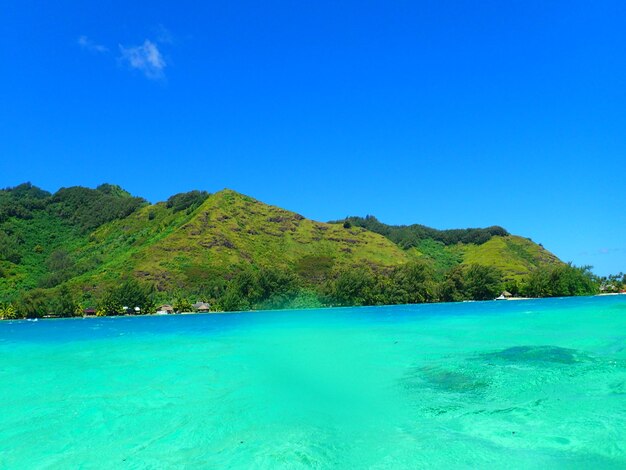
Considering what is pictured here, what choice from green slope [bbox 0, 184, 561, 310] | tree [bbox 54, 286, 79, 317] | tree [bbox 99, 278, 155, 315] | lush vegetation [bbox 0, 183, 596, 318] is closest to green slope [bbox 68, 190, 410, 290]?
green slope [bbox 0, 184, 561, 310]

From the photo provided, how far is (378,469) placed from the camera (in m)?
9.41

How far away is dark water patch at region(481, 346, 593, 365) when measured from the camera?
2009 cm

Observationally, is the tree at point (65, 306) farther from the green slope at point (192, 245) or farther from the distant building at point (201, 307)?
the distant building at point (201, 307)

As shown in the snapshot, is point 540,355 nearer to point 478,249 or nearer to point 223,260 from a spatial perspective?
point 223,260

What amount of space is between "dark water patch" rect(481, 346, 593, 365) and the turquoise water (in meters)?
0.08

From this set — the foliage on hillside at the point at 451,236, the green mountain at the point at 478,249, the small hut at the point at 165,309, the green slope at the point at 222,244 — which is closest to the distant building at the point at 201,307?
the small hut at the point at 165,309

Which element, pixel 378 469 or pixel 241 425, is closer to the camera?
pixel 378 469

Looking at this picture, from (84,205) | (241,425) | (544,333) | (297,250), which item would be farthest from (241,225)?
(241,425)

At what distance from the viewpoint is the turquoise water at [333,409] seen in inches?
405

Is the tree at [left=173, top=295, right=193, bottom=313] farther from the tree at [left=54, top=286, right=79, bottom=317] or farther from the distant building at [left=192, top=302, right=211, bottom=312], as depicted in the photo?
the tree at [left=54, top=286, right=79, bottom=317]

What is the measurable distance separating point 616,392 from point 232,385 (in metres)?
14.0

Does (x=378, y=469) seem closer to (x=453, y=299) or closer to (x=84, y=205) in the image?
(x=453, y=299)

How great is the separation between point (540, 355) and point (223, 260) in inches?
4077

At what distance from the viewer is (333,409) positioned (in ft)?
46.4
